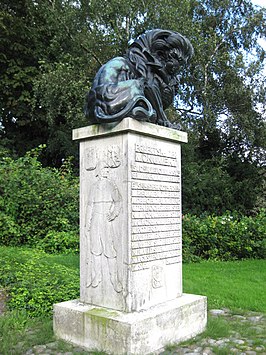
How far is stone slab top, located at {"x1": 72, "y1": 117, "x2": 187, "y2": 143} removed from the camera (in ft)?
12.7

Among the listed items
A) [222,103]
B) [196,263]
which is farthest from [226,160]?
[196,263]

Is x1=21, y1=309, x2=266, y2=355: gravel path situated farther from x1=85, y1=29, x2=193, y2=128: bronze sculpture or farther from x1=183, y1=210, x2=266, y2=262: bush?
x1=183, y1=210, x2=266, y2=262: bush

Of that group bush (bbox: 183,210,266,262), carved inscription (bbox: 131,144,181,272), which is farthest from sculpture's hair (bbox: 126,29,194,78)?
bush (bbox: 183,210,266,262)

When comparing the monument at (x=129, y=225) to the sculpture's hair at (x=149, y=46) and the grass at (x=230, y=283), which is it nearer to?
the sculpture's hair at (x=149, y=46)

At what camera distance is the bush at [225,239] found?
31.9 feet

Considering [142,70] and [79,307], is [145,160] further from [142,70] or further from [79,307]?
[79,307]

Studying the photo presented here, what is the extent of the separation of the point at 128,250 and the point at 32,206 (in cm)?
668

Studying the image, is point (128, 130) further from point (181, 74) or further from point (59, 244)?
point (181, 74)

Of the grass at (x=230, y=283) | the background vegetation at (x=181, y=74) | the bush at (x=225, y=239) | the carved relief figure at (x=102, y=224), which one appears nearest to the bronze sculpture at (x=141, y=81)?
the carved relief figure at (x=102, y=224)

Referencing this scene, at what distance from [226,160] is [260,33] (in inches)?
218

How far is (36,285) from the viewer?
5375 mm

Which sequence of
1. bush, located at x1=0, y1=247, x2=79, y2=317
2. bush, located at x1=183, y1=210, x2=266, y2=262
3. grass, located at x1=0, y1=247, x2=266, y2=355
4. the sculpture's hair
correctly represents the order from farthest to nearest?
bush, located at x1=183, y1=210, x2=266, y2=262 < bush, located at x1=0, y1=247, x2=79, y2=317 < the sculpture's hair < grass, located at x1=0, y1=247, x2=266, y2=355

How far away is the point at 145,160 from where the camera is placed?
4066 millimetres

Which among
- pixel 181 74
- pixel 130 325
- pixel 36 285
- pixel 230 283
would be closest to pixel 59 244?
pixel 36 285
